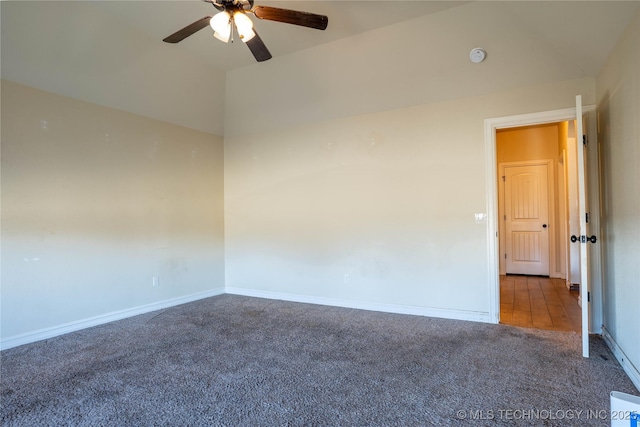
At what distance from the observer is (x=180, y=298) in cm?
432

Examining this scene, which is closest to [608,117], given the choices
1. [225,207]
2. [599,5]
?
[599,5]

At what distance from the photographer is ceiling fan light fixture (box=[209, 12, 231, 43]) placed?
218 centimetres

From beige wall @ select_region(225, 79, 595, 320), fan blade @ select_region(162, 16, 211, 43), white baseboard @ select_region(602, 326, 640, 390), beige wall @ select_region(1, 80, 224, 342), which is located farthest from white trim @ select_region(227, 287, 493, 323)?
fan blade @ select_region(162, 16, 211, 43)

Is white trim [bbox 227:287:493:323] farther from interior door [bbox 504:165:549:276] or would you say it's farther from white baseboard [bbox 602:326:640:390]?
interior door [bbox 504:165:549:276]

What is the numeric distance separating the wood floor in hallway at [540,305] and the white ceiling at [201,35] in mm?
2407

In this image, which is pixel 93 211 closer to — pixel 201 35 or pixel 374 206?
pixel 201 35

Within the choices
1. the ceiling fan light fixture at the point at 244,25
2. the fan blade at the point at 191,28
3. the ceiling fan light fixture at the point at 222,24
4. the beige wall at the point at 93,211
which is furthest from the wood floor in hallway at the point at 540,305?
the beige wall at the point at 93,211

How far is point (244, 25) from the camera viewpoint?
223 centimetres

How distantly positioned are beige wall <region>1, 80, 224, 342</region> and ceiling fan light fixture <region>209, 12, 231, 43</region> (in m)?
2.05

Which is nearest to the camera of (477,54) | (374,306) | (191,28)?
(191,28)

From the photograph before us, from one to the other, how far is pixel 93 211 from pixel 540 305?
5.26 meters

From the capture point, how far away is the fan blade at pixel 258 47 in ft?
7.91

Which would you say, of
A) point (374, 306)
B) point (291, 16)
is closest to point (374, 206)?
point (374, 306)

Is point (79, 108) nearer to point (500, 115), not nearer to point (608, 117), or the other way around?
point (500, 115)
